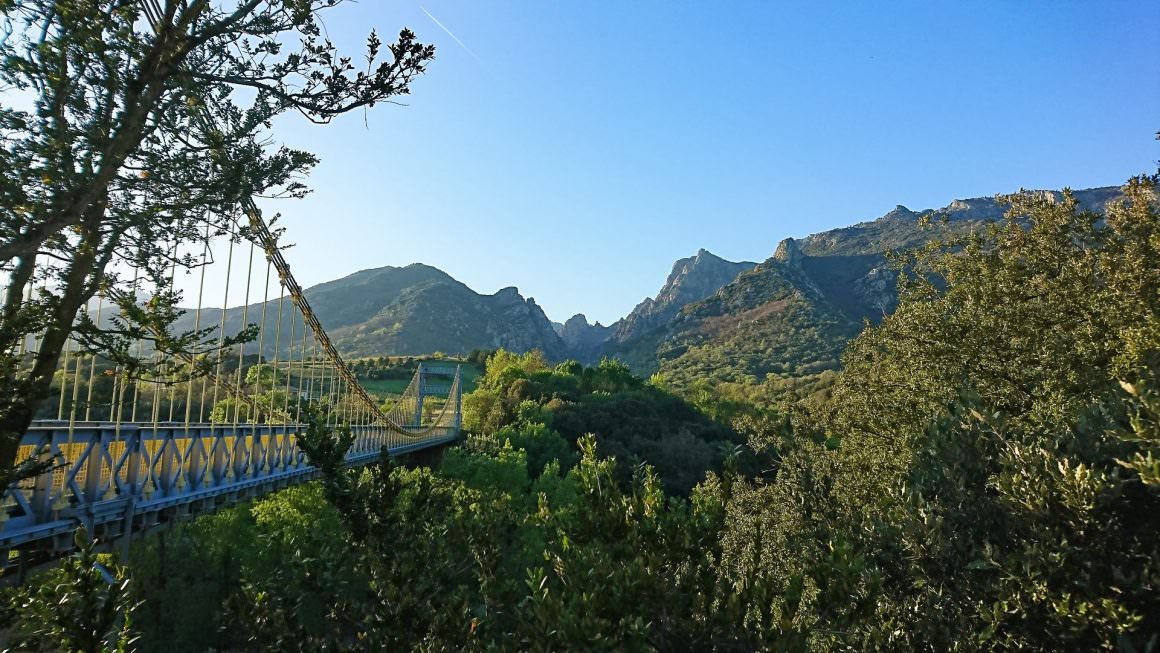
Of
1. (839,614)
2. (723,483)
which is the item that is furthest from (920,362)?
(839,614)

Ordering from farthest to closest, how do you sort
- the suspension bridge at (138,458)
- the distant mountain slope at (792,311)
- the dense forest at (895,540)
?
the distant mountain slope at (792,311) → the suspension bridge at (138,458) → the dense forest at (895,540)

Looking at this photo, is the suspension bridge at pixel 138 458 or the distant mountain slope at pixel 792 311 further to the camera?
the distant mountain slope at pixel 792 311

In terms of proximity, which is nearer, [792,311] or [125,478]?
[125,478]

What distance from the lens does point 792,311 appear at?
131 metres

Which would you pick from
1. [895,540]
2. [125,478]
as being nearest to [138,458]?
[125,478]

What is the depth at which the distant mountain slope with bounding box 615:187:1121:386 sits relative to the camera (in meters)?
116

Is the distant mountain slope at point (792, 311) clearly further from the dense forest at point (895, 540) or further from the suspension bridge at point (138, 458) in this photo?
the suspension bridge at point (138, 458)

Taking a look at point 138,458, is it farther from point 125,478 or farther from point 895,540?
point 895,540

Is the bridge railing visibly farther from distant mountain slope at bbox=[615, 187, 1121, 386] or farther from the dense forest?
distant mountain slope at bbox=[615, 187, 1121, 386]

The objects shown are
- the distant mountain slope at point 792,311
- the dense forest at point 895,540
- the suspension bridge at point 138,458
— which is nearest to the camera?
the dense forest at point 895,540

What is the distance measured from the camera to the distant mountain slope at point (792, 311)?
116 m

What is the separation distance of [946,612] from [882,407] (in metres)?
10.2

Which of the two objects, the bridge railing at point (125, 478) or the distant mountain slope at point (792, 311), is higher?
the distant mountain slope at point (792, 311)

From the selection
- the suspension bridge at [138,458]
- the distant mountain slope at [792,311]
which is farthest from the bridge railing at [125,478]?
the distant mountain slope at [792,311]
